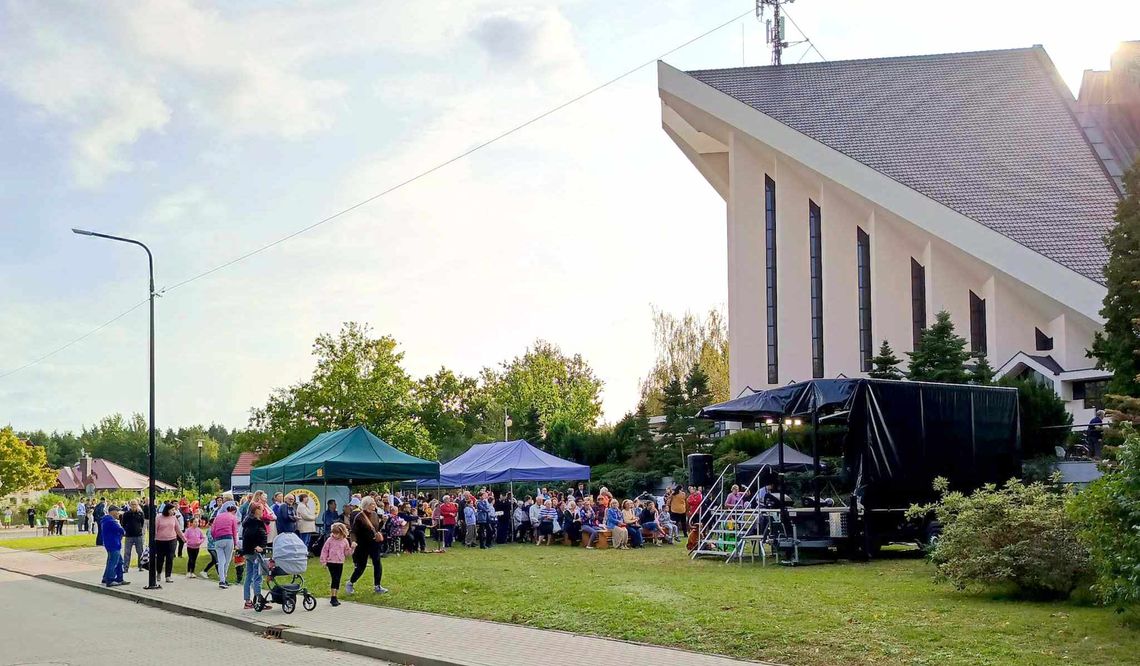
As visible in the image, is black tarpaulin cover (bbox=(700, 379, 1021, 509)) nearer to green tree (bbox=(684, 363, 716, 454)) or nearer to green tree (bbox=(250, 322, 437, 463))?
green tree (bbox=(684, 363, 716, 454))

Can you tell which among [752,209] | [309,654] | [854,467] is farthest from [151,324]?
[752,209]

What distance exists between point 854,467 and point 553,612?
824 centimetres

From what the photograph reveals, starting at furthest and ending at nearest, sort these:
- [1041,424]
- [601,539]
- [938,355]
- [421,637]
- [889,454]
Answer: [938,355], [1041,424], [601,539], [889,454], [421,637]

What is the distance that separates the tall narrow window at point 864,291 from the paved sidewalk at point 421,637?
37.1 meters

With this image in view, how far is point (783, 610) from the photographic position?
40.2ft

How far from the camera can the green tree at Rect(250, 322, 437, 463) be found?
183 ft

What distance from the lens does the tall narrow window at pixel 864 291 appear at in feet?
163

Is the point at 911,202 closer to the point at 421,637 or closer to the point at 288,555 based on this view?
the point at 288,555

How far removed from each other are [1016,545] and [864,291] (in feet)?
128

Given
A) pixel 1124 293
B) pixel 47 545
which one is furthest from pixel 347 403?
pixel 1124 293

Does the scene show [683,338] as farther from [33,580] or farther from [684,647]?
[684,647]

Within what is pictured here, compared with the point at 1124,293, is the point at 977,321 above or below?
above

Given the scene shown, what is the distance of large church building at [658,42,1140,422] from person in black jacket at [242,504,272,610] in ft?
104

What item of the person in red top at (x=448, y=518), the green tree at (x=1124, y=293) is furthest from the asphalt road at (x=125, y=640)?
the green tree at (x=1124, y=293)
